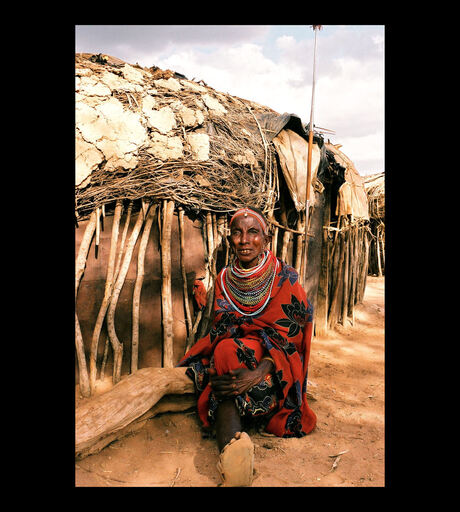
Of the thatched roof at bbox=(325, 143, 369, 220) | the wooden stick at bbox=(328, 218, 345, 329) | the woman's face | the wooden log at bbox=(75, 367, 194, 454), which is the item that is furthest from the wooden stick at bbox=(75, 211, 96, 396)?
the wooden stick at bbox=(328, 218, 345, 329)

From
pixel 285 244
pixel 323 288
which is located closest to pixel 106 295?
pixel 285 244

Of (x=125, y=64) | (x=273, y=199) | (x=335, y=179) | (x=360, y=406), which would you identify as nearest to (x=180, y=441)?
(x=360, y=406)

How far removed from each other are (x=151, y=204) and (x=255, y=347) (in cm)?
159

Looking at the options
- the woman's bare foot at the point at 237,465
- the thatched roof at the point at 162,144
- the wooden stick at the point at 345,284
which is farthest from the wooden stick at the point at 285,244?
the woman's bare foot at the point at 237,465

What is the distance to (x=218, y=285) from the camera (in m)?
2.98

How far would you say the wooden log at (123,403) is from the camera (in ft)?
7.52

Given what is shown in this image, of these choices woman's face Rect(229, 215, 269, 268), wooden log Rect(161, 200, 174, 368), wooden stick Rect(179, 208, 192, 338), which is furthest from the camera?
wooden stick Rect(179, 208, 192, 338)

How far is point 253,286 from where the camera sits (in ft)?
9.19

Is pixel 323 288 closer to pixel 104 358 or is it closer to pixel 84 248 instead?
pixel 104 358

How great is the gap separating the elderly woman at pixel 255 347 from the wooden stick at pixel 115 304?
0.69m

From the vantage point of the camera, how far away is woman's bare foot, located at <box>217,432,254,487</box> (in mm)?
1949

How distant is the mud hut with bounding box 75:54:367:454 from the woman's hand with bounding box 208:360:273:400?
1.38 ft

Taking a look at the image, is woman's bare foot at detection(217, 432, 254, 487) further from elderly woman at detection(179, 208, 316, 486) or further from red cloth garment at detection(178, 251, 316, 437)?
red cloth garment at detection(178, 251, 316, 437)

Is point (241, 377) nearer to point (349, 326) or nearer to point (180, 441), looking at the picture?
point (180, 441)
